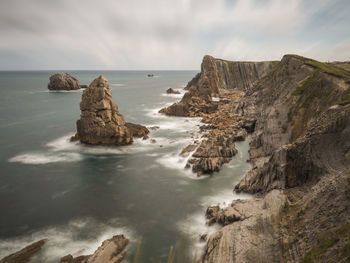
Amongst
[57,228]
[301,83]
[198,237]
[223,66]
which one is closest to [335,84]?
[301,83]

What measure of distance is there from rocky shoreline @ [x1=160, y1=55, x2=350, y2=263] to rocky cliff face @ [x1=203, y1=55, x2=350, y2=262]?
49 mm

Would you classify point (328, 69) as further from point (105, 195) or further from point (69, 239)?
point (69, 239)

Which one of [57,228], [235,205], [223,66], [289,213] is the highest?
[223,66]

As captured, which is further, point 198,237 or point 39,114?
point 39,114

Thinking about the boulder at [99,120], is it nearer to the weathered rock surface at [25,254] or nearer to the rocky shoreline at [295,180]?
the rocky shoreline at [295,180]

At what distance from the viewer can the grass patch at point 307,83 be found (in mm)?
28763

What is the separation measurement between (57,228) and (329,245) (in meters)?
20.8

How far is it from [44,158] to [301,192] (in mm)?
35700

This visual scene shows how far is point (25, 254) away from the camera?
17000 mm

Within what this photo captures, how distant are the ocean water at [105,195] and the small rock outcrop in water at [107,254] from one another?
83cm

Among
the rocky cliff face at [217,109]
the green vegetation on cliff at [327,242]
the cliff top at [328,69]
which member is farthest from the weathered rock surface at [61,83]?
the green vegetation on cliff at [327,242]

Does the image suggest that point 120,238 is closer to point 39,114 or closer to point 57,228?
point 57,228

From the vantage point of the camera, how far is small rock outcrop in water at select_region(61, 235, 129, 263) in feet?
50.5

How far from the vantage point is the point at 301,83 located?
3139 cm
